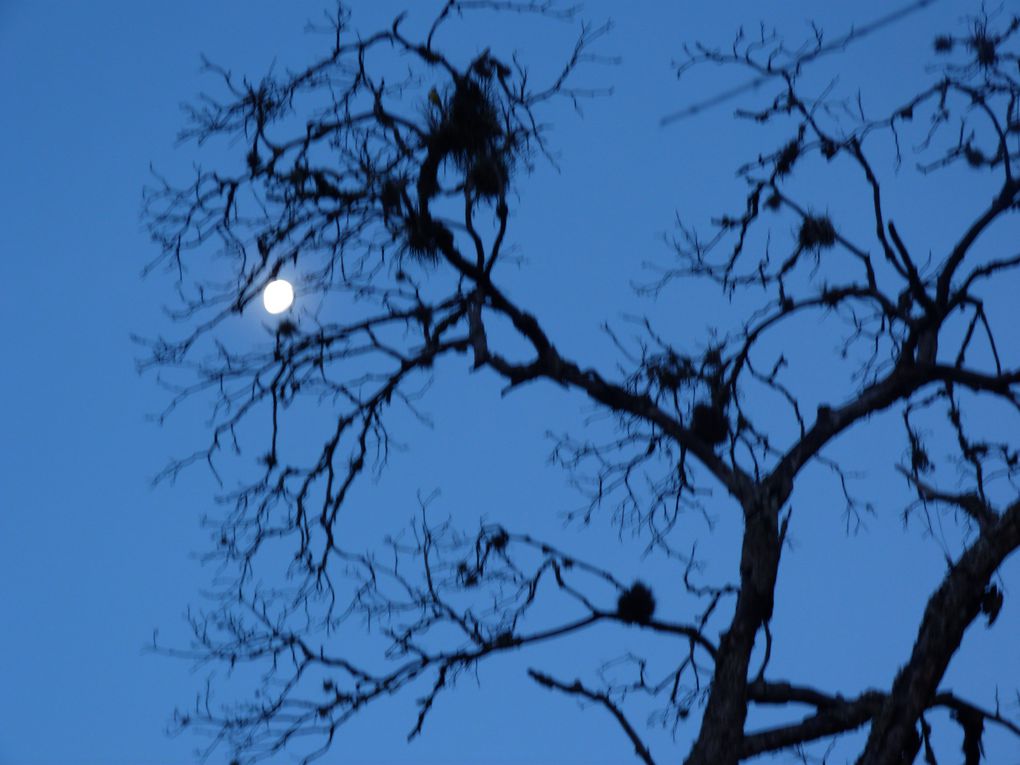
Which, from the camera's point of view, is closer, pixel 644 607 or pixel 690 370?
pixel 644 607

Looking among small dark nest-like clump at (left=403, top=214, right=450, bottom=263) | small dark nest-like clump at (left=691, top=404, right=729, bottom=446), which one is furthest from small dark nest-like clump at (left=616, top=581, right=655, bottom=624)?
small dark nest-like clump at (left=403, top=214, right=450, bottom=263)

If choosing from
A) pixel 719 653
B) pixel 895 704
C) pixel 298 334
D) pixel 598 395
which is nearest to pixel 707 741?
pixel 719 653

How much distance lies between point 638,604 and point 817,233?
2.15 meters

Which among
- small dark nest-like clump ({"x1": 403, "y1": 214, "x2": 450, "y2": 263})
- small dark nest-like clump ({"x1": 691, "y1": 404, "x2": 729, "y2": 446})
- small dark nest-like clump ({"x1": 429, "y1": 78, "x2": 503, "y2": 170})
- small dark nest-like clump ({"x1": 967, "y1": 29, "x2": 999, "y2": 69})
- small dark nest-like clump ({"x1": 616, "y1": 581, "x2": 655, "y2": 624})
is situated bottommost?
small dark nest-like clump ({"x1": 616, "y1": 581, "x2": 655, "y2": 624})

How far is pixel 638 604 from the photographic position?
235 inches

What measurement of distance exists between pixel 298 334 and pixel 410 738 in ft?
6.89

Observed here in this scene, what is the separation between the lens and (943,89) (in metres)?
6.94

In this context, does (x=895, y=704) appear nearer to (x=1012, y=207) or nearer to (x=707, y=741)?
(x=707, y=741)

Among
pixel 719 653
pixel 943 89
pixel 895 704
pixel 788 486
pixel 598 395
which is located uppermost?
pixel 943 89

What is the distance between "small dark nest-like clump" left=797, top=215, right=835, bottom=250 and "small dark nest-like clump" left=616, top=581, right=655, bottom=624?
6.69ft

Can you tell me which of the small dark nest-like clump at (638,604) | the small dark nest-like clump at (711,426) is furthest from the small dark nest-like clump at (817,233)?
the small dark nest-like clump at (638,604)

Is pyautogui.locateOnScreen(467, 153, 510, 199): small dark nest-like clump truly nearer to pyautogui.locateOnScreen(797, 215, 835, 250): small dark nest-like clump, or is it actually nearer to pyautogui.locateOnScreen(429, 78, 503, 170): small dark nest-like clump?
pyautogui.locateOnScreen(429, 78, 503, 170): small dark nest-like clump

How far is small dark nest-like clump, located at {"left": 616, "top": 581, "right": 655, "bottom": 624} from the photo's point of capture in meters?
5.96

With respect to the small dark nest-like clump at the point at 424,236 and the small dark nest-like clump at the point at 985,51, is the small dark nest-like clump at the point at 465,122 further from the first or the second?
the small dark nest-like clump at the point at 985,51
